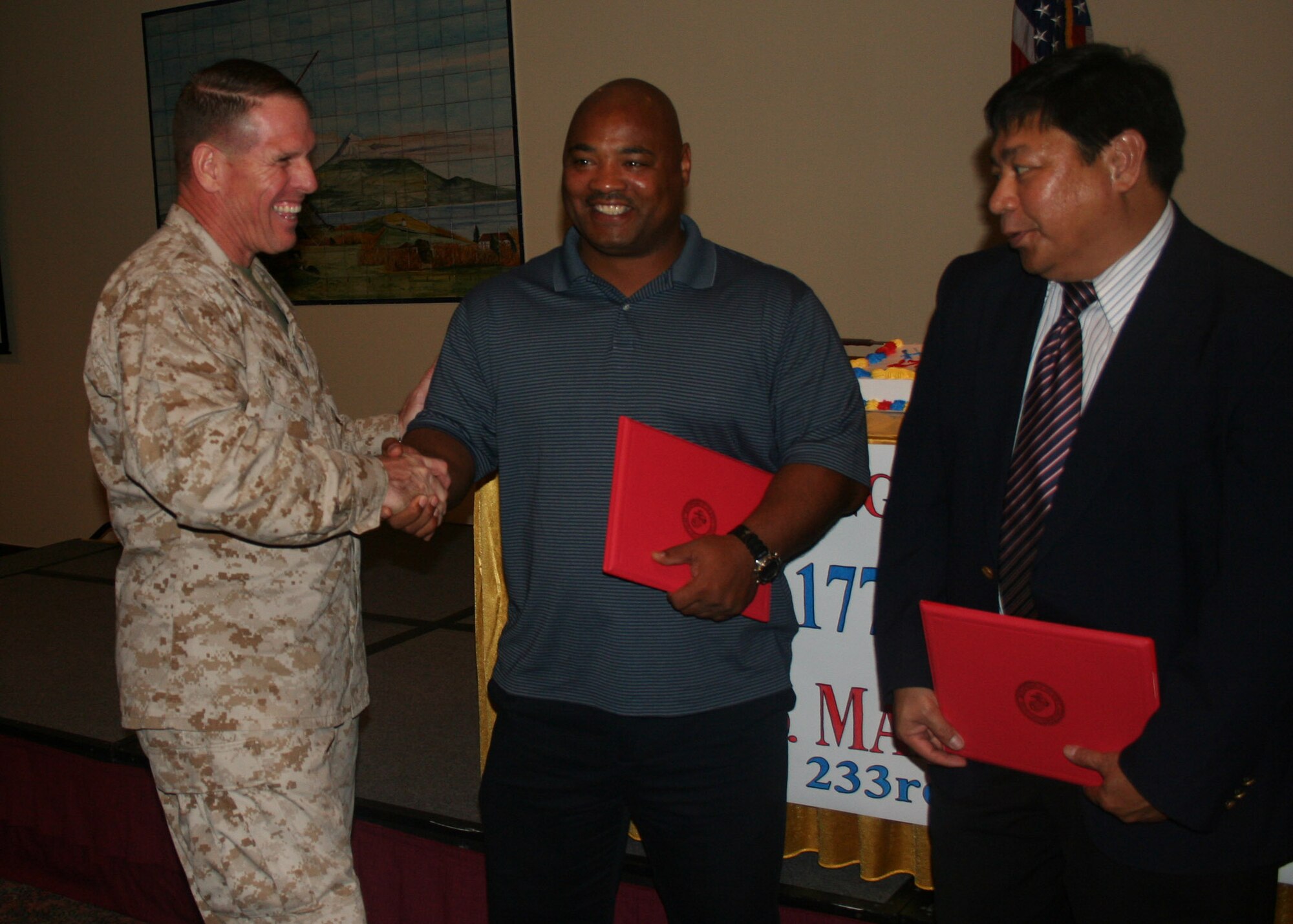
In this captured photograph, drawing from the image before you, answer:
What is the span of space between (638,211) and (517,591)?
61cm

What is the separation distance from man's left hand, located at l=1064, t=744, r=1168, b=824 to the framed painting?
454 centimetres

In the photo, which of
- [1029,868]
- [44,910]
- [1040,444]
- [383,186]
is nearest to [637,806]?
[1029,868]

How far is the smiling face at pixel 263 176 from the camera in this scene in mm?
1582

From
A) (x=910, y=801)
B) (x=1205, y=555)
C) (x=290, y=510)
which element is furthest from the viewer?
(x=910, y=801)

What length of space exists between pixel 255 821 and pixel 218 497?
53 cm

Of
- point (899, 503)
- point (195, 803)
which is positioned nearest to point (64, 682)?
point (195, 803)

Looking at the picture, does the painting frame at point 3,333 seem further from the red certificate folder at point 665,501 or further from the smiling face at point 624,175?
the red certificate folder at point 665,501

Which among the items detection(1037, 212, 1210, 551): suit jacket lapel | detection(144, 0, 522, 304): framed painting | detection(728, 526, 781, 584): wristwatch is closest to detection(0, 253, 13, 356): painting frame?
detection(144, 0, 522, 304): framed painting

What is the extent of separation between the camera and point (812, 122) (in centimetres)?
468

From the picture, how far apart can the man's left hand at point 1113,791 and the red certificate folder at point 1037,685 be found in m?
0.01

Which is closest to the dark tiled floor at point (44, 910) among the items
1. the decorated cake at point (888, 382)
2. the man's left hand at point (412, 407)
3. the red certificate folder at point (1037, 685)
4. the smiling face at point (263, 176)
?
the man's left hand at point (412, 407)

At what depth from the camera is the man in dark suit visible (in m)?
1.16

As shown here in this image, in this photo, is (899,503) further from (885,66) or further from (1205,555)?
(885,66)

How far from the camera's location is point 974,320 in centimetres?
145
